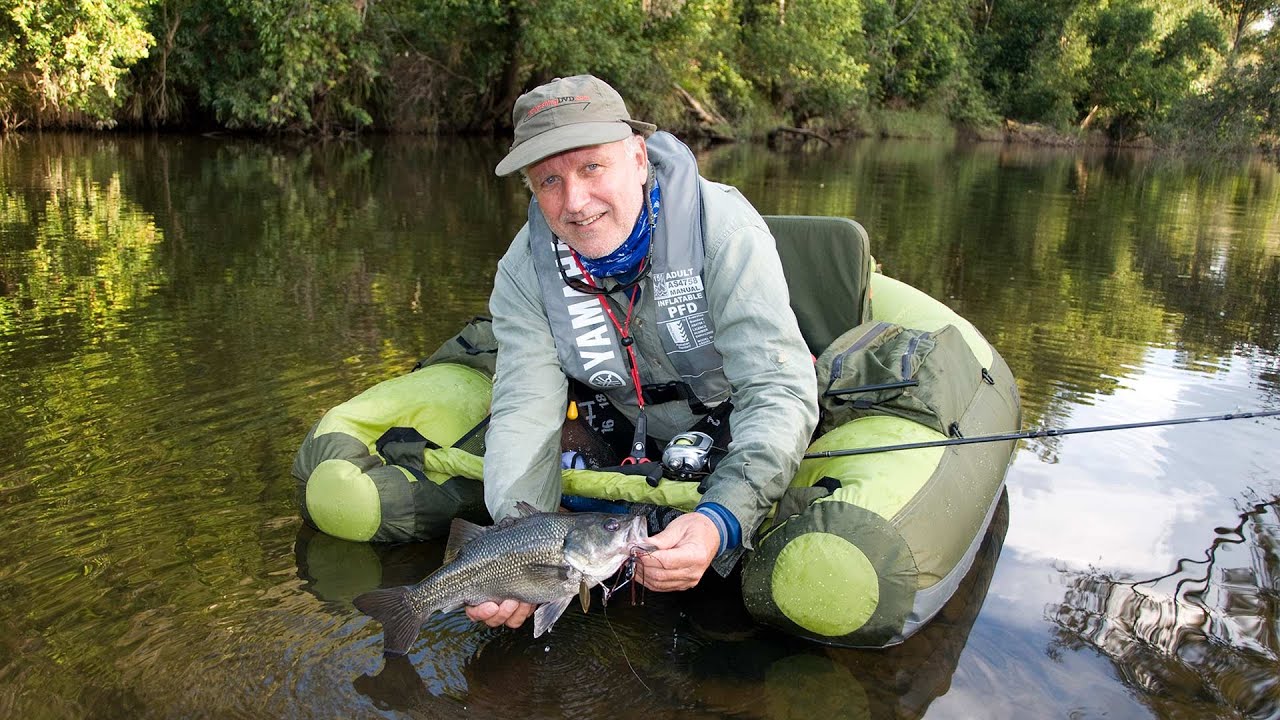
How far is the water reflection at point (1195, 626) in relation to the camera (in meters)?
3.81

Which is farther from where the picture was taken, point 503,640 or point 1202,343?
point 1202,343

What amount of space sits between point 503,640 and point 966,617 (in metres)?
1.94

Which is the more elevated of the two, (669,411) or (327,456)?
(669,411)

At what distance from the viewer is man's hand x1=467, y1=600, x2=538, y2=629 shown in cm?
355

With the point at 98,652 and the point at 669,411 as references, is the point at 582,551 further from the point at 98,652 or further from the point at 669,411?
the point at 98,652

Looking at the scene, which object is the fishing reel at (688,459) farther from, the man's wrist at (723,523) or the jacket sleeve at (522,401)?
the man's wrist at (723,523)

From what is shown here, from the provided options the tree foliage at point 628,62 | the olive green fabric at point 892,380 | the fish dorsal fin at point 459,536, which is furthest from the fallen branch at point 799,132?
the fish dorsal fin at point 459,536

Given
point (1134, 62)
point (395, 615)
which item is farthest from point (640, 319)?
point (1134, 62)

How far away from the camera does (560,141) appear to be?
3.58 metres

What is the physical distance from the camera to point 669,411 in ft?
14.5

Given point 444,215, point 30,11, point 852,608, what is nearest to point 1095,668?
point 852,608

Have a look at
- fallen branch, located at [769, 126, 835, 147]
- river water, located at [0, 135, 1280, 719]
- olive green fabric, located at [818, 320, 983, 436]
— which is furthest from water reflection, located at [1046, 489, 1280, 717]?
fallen branch, located at [769, 126, 835, 147]

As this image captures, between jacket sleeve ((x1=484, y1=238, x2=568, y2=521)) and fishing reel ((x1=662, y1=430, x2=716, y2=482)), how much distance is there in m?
0.46

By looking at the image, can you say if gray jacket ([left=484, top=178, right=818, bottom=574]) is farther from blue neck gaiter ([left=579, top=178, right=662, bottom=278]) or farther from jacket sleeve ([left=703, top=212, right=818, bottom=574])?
blue neck gaiter ([left=579, top=178, right=662, bottom=278])
